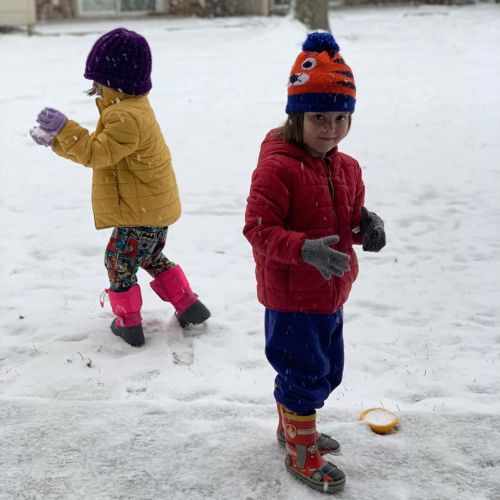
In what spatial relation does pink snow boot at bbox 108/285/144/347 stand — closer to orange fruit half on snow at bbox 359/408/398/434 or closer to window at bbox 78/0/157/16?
orange fruit half on snow at bbox 359/408/398/434

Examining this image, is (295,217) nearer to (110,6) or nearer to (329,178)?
(329,178)

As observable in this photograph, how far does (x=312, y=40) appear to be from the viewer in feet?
9.95

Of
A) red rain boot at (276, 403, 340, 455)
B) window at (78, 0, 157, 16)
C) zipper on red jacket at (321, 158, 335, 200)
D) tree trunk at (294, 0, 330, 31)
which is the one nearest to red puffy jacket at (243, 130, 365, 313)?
zipper on red jacket at (321, 158, 335, 200)

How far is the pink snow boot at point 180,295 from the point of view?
183 inches

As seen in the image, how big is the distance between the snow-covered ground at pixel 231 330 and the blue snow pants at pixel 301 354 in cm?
38

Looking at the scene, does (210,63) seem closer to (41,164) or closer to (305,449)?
(41,164)

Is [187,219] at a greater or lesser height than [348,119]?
lesser

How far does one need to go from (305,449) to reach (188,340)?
169 cm

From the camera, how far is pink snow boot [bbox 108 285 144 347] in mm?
4504

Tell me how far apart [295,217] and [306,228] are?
0.20 feet

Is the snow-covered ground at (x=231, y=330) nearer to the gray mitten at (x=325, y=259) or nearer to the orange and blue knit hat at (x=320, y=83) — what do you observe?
the gray mitten at (x=325, y=259)

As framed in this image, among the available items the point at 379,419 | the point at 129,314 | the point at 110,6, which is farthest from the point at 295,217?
the point at 110,6

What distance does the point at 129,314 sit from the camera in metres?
4.53

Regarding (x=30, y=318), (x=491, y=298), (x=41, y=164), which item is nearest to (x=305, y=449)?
(x=30, y=318)
